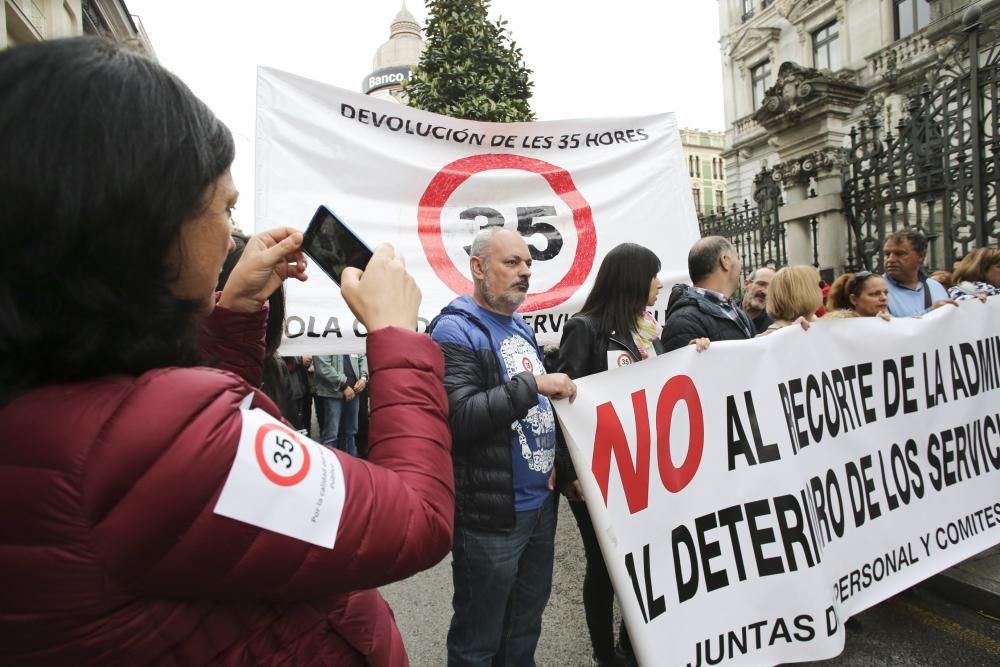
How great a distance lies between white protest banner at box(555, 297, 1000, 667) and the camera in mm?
2254

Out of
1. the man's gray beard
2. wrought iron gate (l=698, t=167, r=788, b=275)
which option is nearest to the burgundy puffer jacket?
the man's gray beard

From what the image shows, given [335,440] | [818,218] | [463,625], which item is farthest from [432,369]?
[818,218]

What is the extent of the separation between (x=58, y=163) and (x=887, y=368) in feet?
11.5

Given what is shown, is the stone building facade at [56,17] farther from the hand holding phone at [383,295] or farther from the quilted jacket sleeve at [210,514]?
the quilted jacket sleeve at [210,514]

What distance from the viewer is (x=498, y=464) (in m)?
2.25

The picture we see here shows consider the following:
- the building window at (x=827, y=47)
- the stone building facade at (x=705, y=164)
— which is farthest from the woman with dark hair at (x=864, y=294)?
the stone building facade at (x=705, y=164)

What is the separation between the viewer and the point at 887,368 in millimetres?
3127

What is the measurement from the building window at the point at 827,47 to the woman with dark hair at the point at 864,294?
25.3m

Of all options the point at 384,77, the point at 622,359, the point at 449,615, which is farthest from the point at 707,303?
the point at 384,77

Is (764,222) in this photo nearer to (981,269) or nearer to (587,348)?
(981,269)

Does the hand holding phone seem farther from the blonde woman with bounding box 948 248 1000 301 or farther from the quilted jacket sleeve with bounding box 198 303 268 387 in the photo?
the blonde woman with bounding box 948 248 1000 301

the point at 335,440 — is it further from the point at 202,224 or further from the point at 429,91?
the point at 202,224


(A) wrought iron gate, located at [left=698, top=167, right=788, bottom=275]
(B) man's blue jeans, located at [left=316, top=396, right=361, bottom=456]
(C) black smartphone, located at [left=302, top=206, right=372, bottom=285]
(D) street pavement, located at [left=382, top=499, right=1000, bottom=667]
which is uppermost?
(A) wrought iron gate, located at [left=698, top=167, right=788, bottom=275]

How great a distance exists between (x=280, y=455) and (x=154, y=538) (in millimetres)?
156
